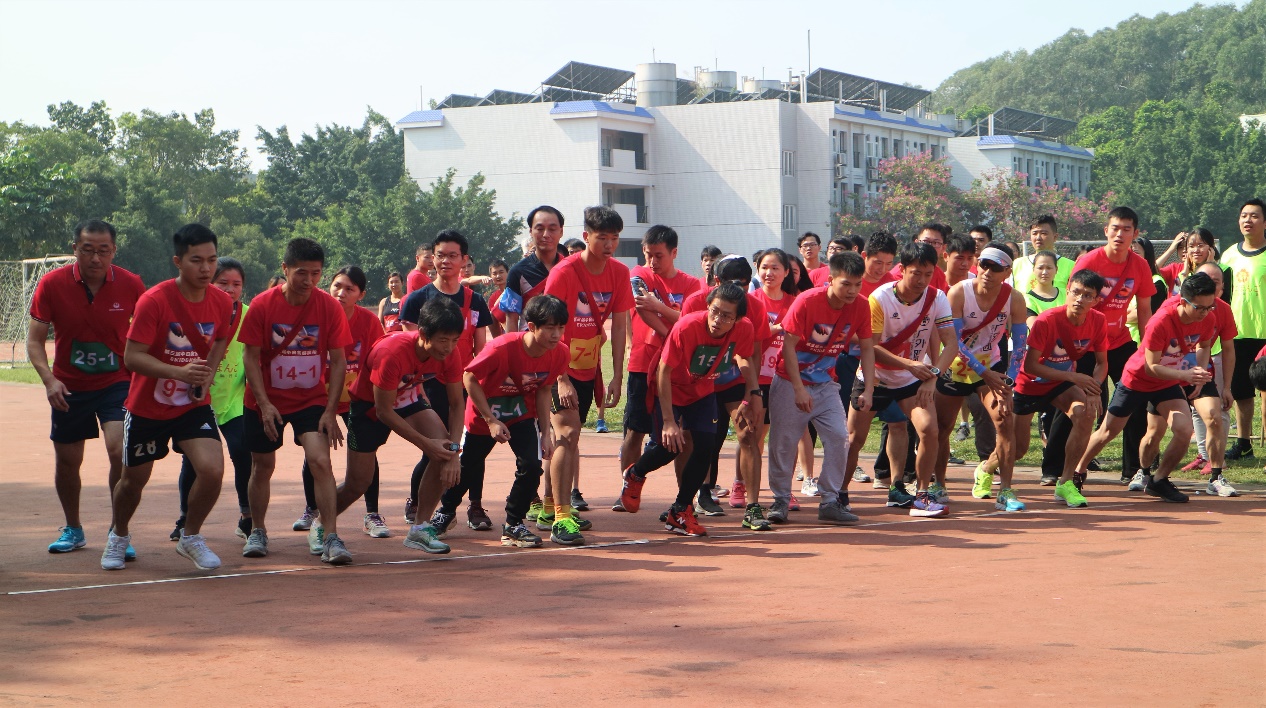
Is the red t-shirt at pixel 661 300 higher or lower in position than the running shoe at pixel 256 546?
higher

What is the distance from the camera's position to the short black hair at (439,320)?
727 cm

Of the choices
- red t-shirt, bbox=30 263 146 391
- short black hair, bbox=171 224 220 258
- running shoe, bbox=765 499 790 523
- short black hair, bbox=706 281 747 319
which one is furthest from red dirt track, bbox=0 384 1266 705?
short black hair, bbox=171 224 220 258

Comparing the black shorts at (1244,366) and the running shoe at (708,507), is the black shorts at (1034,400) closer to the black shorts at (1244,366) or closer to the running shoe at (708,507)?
the running shoe at (708,507)

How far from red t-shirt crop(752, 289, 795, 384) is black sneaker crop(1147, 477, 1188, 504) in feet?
9.77

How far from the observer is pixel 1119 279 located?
1032 centimetres

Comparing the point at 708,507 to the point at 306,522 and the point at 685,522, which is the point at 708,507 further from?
the point at 306,522

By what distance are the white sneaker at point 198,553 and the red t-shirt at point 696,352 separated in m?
2.92

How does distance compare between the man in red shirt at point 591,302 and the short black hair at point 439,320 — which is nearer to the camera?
the short black hair at point 439,320

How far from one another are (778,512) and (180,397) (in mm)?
3956

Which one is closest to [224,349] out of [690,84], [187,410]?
[187,410]

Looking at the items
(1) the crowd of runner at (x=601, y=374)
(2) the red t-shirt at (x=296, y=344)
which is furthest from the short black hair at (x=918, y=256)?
(2) the red t-shirt at (x=296, y=344)

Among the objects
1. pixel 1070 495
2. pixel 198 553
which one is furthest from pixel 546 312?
pixel 1070 495

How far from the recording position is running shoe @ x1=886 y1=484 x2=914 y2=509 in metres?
9.38

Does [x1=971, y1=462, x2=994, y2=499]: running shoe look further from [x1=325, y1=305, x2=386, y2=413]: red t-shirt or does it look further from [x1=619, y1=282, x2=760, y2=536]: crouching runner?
[x1=325, y1=305, x2=386, y2=413]: red t-shirt
